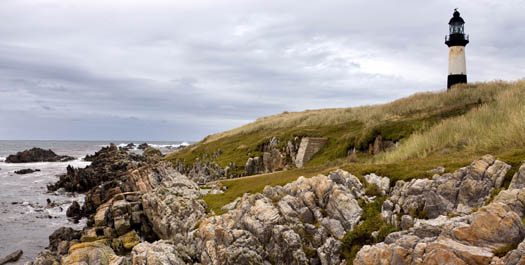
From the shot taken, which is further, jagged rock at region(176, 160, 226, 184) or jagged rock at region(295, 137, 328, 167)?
jagged rock at region(176, 160, 226, 184)

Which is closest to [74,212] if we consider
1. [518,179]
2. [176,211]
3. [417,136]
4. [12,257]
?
[12,257]

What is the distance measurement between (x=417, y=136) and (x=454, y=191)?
15276 mm

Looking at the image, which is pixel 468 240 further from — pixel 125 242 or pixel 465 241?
pixel 125 242

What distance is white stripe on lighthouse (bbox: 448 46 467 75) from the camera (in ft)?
162

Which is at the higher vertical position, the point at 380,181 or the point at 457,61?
the point at 457,61

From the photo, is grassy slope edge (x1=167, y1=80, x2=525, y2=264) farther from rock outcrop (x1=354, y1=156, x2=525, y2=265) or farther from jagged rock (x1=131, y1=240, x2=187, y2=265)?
jagged rock (x1=131, y1=240, x2=187, y2=265)

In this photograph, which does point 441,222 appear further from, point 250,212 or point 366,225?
point 250,212

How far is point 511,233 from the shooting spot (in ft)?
31.1

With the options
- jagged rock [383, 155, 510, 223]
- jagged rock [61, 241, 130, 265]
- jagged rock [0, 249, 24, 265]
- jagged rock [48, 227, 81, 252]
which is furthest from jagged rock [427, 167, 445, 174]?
jagged rock [0, 249, 24, 265]

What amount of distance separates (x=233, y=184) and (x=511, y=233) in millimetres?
24586

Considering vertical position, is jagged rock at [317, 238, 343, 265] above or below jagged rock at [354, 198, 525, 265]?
below

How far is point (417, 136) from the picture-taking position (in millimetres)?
28469

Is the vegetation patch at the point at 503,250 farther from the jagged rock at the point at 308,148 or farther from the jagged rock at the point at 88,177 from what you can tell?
the jagged rock at the point at 88,177

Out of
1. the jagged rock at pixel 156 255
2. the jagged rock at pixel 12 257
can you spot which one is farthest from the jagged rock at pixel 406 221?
the jagged rock at pixel 12 257
